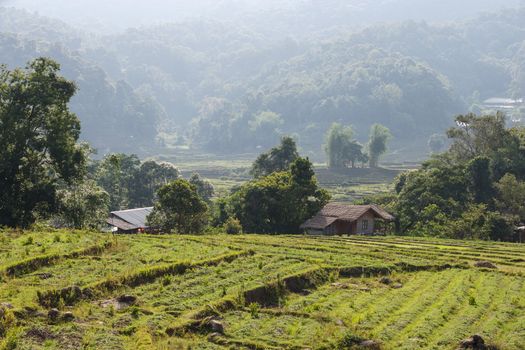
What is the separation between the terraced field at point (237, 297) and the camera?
738 inches

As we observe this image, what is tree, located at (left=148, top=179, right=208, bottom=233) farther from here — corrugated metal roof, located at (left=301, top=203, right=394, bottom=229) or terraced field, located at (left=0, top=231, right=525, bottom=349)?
terraced field, located at (left=0, top=231, right=525, bottom=349)

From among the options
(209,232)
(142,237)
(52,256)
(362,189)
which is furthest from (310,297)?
(362,189)

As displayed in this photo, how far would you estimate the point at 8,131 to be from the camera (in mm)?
40344

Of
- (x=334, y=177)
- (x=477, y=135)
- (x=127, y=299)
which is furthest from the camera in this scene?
(x=334, y=177)

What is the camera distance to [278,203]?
182 ft

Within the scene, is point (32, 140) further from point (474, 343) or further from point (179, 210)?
point (474, 343)

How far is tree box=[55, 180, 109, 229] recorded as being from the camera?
42438 mm

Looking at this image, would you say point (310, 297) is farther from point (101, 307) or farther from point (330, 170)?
point (330, 170)

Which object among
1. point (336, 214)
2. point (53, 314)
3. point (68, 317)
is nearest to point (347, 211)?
point (336, 214)

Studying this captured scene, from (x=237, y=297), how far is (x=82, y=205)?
2278 centimetres

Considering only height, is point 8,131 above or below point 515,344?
above

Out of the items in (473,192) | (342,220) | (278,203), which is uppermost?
(473,192)

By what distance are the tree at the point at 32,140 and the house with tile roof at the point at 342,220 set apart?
20233mm

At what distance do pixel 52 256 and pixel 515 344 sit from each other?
15.3 metres
